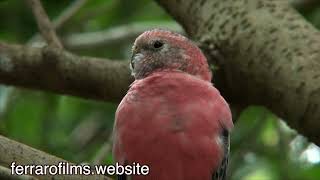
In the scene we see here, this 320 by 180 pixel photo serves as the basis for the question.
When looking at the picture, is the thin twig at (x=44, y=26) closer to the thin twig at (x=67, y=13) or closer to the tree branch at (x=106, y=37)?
the thin twig at (x=67, y=13)

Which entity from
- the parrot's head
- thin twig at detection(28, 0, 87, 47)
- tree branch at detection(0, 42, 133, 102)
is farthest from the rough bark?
thin twig at detection(28, 0, 87, 47)

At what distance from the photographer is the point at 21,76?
10.1 feet

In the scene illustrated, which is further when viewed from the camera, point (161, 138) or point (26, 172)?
point (161, 138)

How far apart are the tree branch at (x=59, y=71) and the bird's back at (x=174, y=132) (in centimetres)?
41

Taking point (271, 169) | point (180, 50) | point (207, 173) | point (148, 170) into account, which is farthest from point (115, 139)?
point (271, 169)

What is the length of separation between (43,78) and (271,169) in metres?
1.66

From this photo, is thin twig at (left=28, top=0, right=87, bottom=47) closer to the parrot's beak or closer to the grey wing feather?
the parrot's beak

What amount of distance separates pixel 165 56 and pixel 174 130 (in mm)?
586

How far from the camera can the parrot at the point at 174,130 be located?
8.25 feet

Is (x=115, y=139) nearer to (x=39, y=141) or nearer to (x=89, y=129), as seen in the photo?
(x=39, y=141)

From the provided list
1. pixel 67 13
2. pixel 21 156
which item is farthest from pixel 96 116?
pixel 21 156

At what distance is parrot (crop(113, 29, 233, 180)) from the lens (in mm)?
2516

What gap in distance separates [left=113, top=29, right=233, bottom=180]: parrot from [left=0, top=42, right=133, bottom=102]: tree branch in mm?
Result: 308

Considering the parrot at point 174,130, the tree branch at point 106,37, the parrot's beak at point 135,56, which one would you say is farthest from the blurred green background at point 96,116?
the parrot at point 174,130
